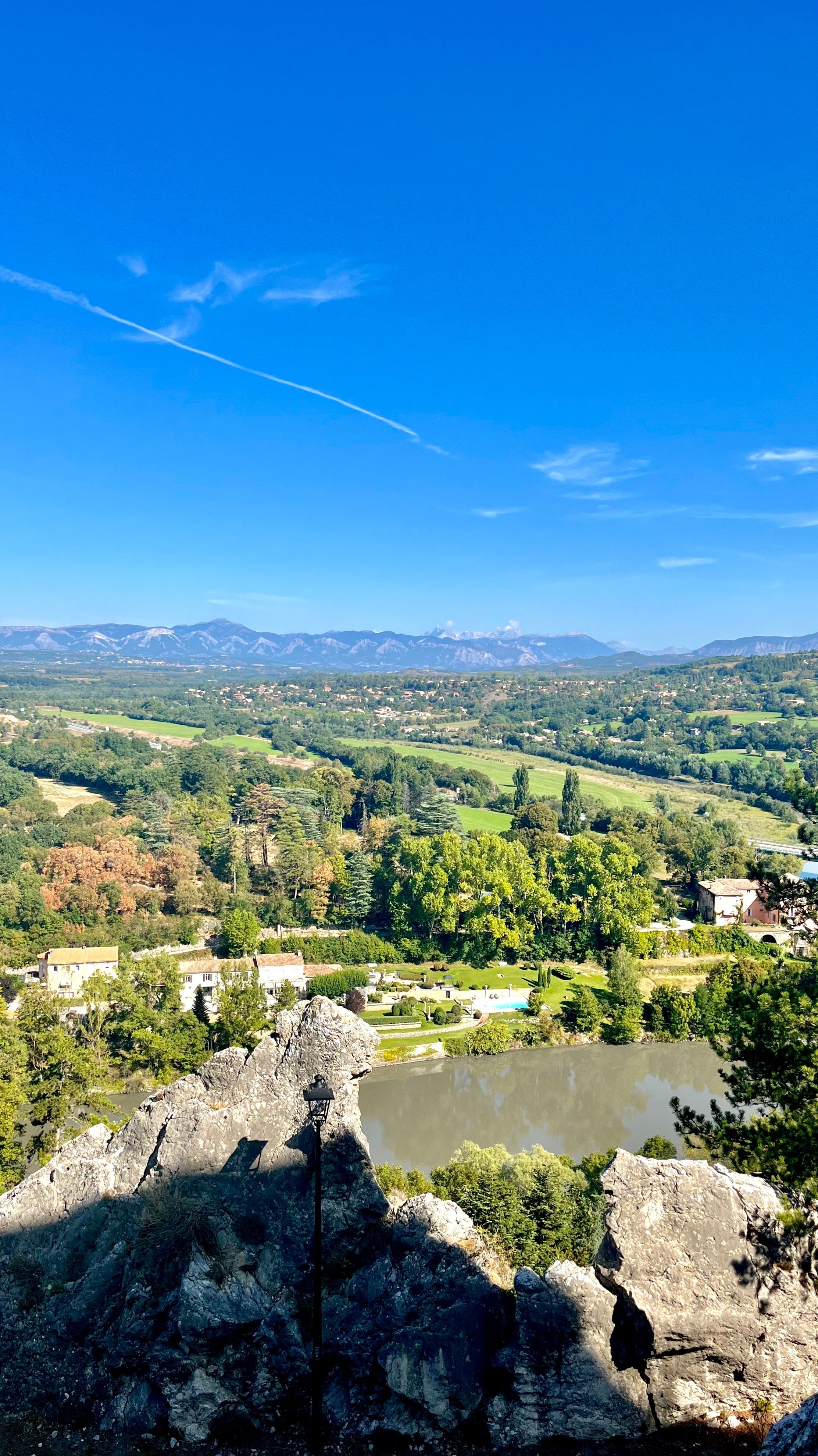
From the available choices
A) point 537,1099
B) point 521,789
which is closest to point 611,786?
point 521,789

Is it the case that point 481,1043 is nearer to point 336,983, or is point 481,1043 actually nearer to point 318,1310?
point 336,983

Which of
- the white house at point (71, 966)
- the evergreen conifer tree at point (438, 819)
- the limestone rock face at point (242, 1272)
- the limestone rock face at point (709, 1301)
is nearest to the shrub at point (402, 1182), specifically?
the limestone rock face at point (242, 1272)

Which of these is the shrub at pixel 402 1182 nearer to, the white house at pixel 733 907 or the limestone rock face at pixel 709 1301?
the limestone rock face at pixel 709 1301

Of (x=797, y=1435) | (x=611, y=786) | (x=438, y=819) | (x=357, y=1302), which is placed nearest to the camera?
(x=797, y=1435)

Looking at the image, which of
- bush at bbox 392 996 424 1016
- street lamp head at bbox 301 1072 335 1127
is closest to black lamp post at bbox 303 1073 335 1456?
street lamp head at bbox 301 1072 335 1127

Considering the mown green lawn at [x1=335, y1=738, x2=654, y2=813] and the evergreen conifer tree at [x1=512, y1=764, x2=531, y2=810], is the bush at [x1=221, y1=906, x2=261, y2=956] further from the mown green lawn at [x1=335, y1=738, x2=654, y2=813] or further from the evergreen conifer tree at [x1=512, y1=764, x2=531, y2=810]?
the mown green lawn at [x1=335, y1=738, x2=654, y2=813]

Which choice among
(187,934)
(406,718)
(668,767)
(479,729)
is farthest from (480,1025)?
(406,718)

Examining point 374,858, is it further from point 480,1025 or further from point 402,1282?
point 402,1282
